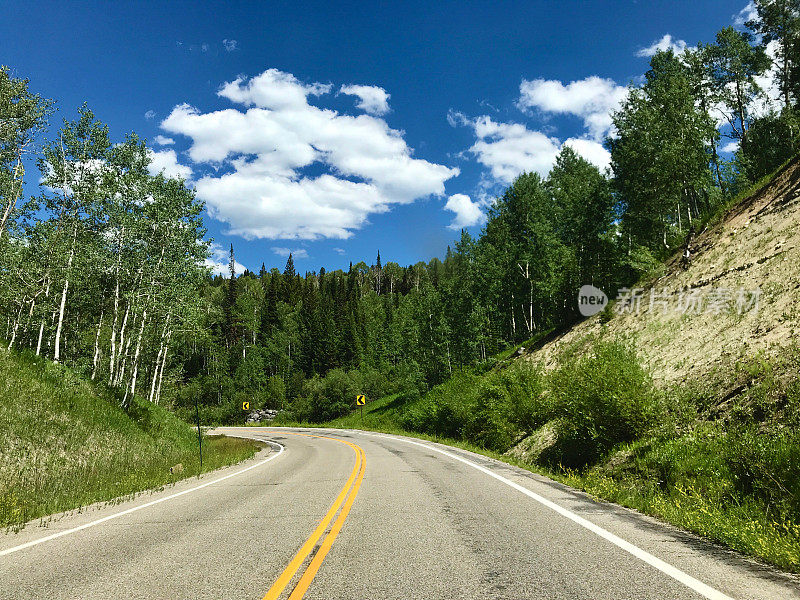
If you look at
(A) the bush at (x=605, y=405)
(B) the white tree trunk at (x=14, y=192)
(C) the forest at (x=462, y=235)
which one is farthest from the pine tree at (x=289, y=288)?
(A) the bush at (x=605, y=405)

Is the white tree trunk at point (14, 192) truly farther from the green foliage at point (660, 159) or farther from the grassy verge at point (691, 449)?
the green foliage at point (660, 159)

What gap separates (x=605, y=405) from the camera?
11242mm

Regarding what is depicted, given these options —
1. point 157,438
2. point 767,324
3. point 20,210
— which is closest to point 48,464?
point 157,438

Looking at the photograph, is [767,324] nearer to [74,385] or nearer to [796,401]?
[796,401]

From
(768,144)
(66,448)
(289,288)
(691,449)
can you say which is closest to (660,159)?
(768,144)

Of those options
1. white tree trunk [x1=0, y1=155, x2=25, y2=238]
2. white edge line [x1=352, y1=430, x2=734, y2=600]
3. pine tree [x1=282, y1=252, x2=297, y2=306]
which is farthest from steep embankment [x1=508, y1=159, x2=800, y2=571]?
pine tree [x1=282, y1=252, x2=297, y2=306]

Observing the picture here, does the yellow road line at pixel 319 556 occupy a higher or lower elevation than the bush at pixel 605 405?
lower

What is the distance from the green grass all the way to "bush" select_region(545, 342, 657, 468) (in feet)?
38.4

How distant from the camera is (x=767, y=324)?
13.0 m

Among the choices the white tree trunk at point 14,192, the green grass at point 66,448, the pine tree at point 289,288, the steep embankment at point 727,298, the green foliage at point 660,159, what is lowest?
the green grass at point 66,448

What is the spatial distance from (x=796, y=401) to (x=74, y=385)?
79.3ft

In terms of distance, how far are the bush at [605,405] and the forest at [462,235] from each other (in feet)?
55.9

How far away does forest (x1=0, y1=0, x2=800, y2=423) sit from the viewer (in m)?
22.2

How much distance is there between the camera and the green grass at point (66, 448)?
34.4 feet
